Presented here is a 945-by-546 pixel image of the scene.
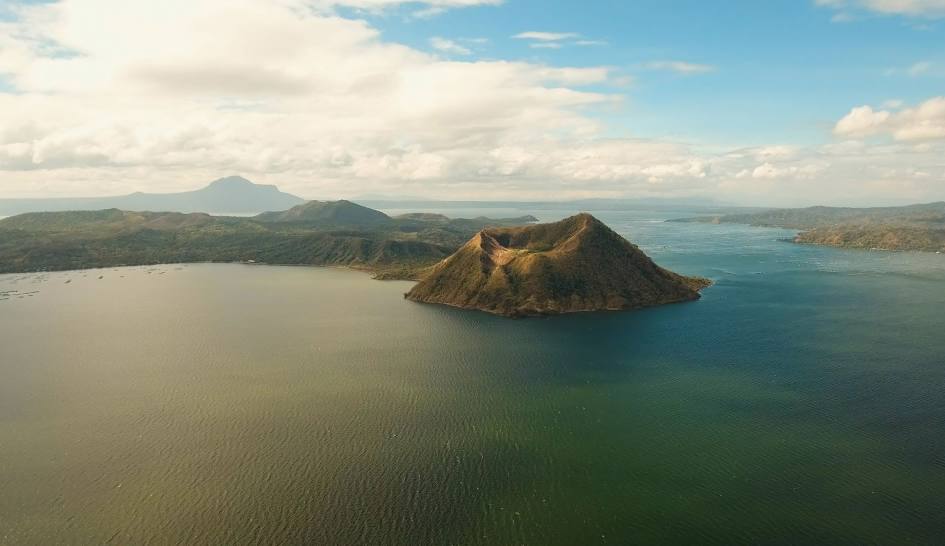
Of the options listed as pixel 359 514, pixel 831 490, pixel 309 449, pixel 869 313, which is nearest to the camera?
pixel 359 514

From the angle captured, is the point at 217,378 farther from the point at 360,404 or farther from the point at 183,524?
the point at 183,524

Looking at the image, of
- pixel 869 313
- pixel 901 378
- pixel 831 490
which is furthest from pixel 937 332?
pixel 831 490

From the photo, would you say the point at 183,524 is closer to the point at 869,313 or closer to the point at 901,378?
the point at 901,378

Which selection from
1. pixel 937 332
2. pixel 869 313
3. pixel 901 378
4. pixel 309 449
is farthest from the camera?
pixel 869 313

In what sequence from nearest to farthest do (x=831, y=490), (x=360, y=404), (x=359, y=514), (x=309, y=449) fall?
(x=359, y=514)
(x=831, y=490)
(x=309, y=449)
(x=360, y=404)

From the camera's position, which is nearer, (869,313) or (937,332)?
(937,332)

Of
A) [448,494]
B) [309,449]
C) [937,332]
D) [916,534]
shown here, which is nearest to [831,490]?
[916,534]
